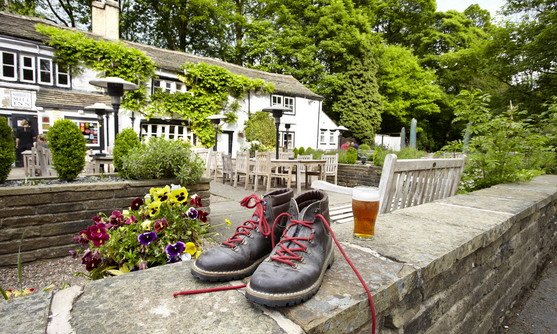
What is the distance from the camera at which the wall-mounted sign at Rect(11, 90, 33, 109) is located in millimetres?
11969

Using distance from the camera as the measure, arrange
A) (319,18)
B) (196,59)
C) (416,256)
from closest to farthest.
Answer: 1. (416,256)
2. (196,59)
3. (319,18)

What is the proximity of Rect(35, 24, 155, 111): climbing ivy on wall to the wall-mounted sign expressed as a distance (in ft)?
6.06

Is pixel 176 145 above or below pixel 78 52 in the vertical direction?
below

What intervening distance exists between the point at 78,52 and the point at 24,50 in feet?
5.90

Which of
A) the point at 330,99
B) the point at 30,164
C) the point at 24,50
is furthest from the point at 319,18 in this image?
the point at 30,164

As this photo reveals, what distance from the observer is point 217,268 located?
3.31 ft

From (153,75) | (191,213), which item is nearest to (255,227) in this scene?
(191,213)

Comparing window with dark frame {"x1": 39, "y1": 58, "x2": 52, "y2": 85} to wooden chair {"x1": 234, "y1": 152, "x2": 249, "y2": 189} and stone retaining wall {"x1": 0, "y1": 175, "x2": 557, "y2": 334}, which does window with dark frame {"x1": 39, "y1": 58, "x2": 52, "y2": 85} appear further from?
stone retaining wall {"x1": 0, "y1": 175, "x2": 557, "y2": 334}

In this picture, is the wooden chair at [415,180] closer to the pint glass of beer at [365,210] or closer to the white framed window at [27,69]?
the pint glass of beer at [365,210]

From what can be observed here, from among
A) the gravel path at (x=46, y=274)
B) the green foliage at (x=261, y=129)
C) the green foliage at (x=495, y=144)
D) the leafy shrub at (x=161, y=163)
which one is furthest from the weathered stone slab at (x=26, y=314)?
the green foliage at (x=261, y=129)

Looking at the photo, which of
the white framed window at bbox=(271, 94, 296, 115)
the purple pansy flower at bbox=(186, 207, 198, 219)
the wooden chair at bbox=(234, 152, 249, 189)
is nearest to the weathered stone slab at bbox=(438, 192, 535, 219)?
the purple pansy flower at bbox=(186, 207, 198, 219)

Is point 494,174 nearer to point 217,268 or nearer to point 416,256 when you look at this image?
point 416,256

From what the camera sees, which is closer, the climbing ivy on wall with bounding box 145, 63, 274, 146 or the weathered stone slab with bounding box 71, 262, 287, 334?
the weathered stone slab with bounding box 71, 262, 287, 334

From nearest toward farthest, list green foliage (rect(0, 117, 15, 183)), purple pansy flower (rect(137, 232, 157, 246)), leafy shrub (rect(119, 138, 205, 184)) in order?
purple pansy flower (rect(137, 232, 157, 246))
green foliage (rect(0, 117, 15, 183))
leafy shrub (rect(119, 138, 205, 184))
